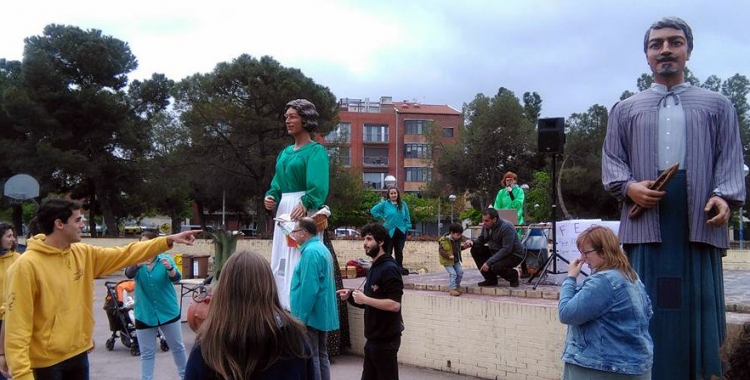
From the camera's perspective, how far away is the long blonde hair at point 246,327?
8.57 feet

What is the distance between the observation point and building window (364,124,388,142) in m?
72.1

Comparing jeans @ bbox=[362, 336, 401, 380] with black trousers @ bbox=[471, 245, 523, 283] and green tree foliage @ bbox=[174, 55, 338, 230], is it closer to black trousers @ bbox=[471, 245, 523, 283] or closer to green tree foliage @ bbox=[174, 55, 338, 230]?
black trousers @ bbox=[471, 245, 523, 283]

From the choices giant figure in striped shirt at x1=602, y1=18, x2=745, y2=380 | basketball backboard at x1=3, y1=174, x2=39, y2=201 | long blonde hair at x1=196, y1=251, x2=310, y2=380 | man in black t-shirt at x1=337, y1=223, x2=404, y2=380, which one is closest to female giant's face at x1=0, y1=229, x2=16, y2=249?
man in black t-shirt at x1=337, y1=223, x2=404, y2=380

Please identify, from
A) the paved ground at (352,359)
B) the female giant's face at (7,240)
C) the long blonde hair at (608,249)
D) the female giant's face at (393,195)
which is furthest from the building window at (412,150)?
the long blonde hair at (608,249)

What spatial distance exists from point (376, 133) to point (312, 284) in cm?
6740

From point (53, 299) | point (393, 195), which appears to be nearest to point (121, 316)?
point (393, 195)

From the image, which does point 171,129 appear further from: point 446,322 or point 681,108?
point 681,108

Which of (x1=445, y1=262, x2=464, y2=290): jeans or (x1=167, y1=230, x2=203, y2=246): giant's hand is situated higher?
(x1=167, y1=230, x2=203, y2=246): giant's hand

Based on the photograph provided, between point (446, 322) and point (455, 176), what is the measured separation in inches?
1547

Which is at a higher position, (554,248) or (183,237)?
(183,237)

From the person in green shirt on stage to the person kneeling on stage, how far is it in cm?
321

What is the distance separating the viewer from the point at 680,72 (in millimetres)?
3703

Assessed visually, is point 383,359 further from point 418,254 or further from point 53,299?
→ point 418,254

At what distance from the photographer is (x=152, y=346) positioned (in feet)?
22.1
